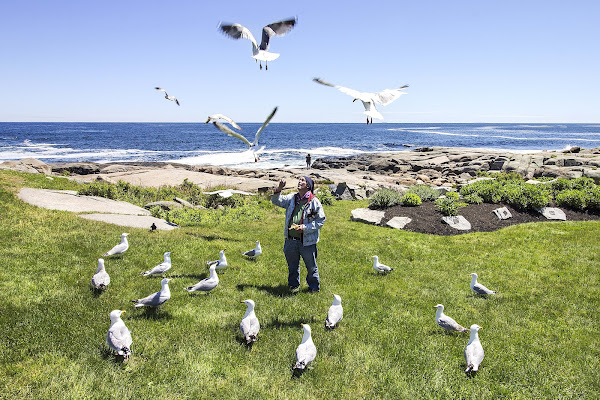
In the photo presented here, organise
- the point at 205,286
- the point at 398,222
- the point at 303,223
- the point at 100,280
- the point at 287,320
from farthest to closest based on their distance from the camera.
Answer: the point at 398,222, the point at 303,223, the point at 205,286, the point at 100,280, the point at 287,320

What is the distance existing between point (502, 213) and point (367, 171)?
31.6 meters

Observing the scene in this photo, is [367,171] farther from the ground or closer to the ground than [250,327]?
closer to the ground

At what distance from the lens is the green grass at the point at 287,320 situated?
15.3 ft

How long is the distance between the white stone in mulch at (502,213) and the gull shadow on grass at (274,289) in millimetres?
9987

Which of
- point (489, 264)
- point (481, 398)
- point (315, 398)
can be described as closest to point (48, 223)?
point (315, 398)

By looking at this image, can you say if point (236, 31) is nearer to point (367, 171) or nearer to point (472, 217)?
point (472, 217)

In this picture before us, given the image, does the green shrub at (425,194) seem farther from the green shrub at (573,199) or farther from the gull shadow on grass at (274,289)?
the gull shadow on grass at (274,289)

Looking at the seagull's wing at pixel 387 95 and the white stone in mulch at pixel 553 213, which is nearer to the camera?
the seagull's wing at pixel 387 95

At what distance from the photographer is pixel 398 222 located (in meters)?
13.4

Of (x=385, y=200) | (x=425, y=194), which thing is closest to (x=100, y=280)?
(x=385, y=200)

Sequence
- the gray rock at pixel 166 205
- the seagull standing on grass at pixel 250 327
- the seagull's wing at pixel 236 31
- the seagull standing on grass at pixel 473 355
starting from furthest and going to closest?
the gray rock at pixel 166 205, the seagull's wing at pixel 236 31, the seagull standing on grass at pixel 250 327, the seagull standing on grass at pixel 473 355

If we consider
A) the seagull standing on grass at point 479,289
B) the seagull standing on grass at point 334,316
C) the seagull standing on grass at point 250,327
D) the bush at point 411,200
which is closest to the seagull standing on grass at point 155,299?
the seagull standing on grass at point 250,327

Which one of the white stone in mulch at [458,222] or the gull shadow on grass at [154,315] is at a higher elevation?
the gull shadow on grass at [154,315]

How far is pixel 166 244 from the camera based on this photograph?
32.3ft
